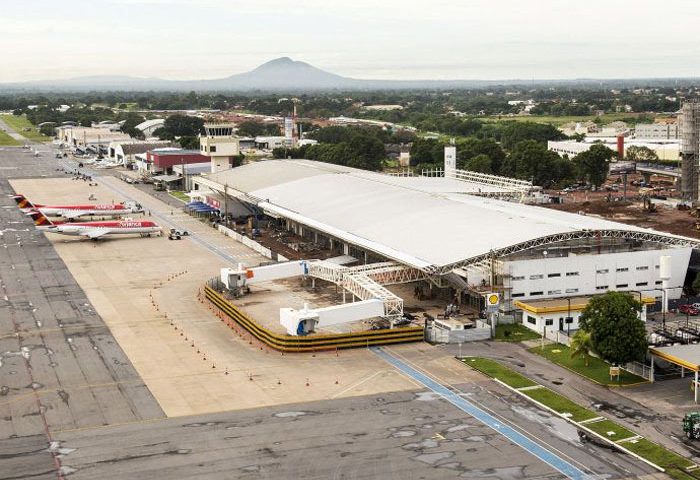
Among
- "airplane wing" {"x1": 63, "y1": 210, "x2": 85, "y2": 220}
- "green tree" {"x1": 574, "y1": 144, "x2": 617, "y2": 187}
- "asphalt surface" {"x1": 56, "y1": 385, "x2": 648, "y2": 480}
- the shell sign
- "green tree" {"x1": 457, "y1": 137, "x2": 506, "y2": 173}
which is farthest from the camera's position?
"green tree" {"x1": 457, "y1": 137, "x2": 506, "y2": 173}

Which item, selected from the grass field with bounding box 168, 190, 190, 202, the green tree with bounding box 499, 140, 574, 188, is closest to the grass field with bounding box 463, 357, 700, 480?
the grass field with bounding box 168, 190, 190, 202

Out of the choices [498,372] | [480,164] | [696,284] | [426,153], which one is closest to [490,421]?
[498,372]

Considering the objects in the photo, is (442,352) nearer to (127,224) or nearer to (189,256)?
(189,256)

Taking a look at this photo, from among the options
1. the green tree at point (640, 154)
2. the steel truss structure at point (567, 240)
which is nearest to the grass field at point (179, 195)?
the steel truss structure at point (567, 240)

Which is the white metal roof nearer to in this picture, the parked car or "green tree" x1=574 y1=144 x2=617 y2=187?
the parked car

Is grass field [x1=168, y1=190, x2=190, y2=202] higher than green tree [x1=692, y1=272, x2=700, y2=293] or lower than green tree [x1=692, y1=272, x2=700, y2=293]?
lower

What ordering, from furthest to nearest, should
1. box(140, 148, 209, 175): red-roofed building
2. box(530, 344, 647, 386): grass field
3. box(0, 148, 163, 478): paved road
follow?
box(140, 148, 209, 175): red-roofed building
box(530, 344, 647, 386): grass field
box(0, 148, 163, 478): paved road

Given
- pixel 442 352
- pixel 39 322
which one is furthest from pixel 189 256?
pixel 442 352
